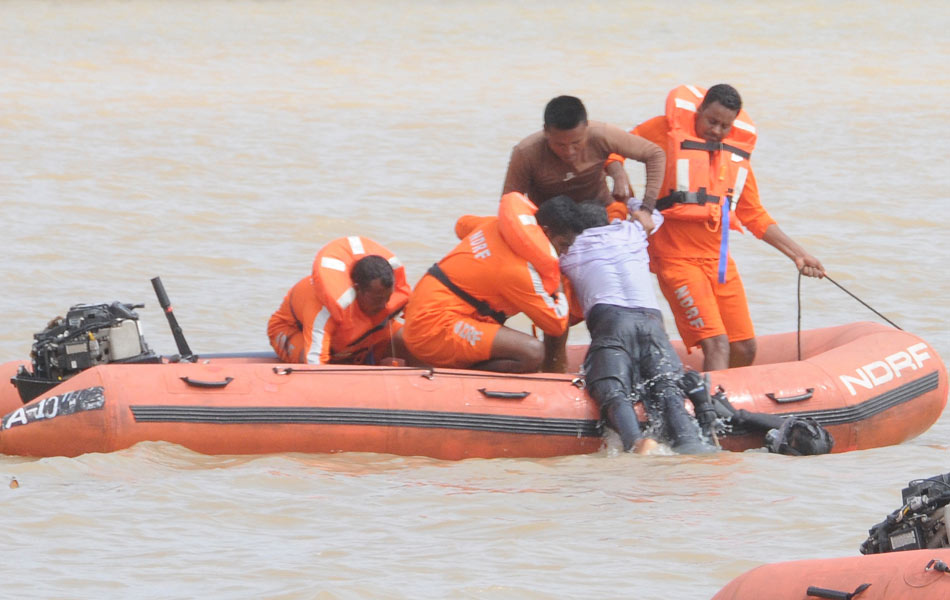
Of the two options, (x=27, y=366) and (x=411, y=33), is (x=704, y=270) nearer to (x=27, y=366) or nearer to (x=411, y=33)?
(x=27, y=366)

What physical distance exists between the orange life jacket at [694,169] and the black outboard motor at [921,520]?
2.83 meters

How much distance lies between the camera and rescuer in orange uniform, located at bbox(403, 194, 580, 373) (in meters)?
6.15

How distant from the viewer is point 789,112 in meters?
17.1

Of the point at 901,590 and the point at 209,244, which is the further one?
the point at 209,244

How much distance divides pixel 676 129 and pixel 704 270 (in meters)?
0.62

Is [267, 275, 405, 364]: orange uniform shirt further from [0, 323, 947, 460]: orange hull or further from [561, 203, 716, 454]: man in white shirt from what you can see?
[561, 203, 716, 454]: man in white shirt

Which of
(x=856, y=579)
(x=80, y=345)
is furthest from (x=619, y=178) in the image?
(x=856, y=579)

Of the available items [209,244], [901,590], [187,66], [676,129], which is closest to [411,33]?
[187,66]

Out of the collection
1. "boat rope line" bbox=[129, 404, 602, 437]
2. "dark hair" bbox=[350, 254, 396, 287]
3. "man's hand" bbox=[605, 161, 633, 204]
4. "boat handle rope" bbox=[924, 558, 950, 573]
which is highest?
"man's hand" bbox=[605, 161, 633, 204]

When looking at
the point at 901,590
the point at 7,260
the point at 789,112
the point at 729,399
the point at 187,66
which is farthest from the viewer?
the point at 187,66

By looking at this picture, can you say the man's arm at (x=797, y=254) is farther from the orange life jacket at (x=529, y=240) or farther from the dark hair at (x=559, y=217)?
the orange life jacket at (x=529, y=240)

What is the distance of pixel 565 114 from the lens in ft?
20.6

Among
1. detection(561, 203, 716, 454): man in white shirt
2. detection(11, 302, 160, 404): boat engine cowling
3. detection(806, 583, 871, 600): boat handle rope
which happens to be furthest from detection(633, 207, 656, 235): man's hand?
detection(806, 583, 871, 600): boat handle rope

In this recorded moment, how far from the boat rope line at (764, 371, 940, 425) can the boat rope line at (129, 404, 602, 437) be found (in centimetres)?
91
